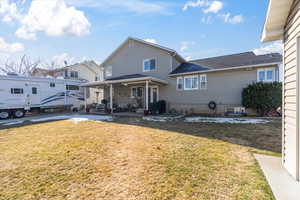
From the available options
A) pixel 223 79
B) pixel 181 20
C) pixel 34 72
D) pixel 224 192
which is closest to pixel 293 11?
pixel 224 192

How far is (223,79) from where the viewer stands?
1136 cm

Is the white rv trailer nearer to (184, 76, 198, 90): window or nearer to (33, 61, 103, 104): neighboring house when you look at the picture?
(33, 61, 103, 104): neighboring house

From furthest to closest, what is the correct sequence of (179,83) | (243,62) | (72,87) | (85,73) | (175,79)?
1. (85,73)
2. (72,87)
3. (175,79)
4. (179,83)
5. (243,62)

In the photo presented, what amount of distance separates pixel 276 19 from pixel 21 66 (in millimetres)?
37476

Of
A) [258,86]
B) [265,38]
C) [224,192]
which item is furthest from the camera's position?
[258,86]

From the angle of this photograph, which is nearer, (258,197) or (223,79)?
(258,197)

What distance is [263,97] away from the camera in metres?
9.55

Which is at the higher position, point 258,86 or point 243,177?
point 258,86

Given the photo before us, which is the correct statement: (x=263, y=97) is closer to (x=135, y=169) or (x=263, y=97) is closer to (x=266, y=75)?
(x=266, y=75)

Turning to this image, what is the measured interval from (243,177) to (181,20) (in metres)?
13.4

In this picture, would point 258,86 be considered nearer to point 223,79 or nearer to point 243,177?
point 223,79

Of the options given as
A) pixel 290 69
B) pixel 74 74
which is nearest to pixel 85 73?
pixel 74 74

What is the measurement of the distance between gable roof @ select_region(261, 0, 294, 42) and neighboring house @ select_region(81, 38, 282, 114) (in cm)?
768

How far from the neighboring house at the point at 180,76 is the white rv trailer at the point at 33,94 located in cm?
394
